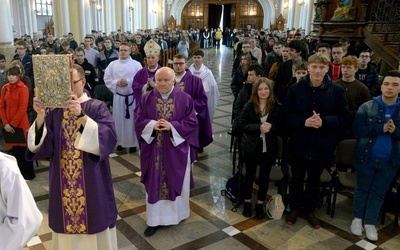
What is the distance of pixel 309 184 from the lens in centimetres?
436

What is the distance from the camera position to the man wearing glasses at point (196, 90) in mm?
5469

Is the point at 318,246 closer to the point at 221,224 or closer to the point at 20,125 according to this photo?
the point at 221,224

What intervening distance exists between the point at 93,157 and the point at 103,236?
29.6 inches

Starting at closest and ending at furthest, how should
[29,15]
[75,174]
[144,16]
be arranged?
[75,174] < [29,15] < [144,16]

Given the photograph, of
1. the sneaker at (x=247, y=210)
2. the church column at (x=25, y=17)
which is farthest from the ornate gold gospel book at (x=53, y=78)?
the church column at (x=25, y=17)

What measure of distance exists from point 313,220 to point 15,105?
4324mm

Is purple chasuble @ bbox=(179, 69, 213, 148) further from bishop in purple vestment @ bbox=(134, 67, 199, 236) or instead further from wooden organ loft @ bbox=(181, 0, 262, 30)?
wooden organ loft @ bbox=(181, 0, 262, 30)

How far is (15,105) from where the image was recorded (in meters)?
5.35

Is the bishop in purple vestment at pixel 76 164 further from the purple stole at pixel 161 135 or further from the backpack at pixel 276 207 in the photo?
the backpack at pixel 276 207

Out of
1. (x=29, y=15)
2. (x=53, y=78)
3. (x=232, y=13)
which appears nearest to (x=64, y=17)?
(x=29, y=15)

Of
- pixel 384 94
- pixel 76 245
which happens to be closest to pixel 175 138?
pixel 76 245

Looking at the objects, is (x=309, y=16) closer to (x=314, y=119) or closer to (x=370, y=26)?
(x=370, y=26)

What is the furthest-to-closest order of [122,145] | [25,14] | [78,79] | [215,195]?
[25,14]
[122,145]
[215,195]
[78,79]

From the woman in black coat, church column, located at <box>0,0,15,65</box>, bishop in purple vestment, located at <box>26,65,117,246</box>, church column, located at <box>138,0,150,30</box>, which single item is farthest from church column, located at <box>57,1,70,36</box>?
church column, located at <box>138,0,150,30</box>
